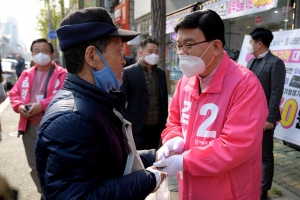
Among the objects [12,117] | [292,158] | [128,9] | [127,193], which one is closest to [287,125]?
[292,158]

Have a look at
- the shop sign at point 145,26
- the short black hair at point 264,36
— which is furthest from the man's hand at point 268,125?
the shop sign at point 145,26

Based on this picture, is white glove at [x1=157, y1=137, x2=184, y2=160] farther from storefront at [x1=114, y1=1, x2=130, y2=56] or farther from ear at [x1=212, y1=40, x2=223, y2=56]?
storefront at [x1=114, y1=1, x2=130, y2=56]

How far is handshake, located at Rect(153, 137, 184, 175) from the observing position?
5.28 ft

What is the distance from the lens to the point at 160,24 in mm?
4816

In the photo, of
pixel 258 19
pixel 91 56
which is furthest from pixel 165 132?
pixel 258 19

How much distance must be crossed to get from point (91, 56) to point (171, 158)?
0.78 m

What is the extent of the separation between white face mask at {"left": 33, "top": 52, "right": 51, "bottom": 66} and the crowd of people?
1.80 meters

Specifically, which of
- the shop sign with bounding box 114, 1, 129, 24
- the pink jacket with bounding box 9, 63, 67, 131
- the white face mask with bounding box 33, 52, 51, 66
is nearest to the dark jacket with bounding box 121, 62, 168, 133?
the pink jacket with bounding box 9, 63, 67, 131

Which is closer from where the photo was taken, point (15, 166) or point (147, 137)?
point (147, 137)

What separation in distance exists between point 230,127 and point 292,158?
3803mm

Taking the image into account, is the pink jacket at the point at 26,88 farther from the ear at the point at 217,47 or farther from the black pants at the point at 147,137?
the ear at the point at 217,47

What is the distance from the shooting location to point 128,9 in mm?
13492

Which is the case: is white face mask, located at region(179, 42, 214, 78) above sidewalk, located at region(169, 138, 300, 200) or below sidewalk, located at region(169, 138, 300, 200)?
above

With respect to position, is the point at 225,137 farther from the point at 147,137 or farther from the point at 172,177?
the point at 172,177
